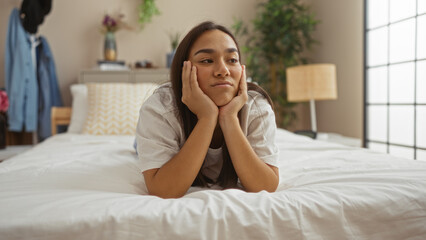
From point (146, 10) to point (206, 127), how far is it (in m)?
2.81

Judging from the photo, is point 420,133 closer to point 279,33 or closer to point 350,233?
point 279,33

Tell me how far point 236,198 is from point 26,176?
2.25 feet

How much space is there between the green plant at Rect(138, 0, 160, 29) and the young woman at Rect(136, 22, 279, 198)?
2.53 m

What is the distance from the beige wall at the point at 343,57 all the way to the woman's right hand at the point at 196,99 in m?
2.47

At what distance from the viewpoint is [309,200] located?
2.16 feet

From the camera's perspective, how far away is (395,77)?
8.44 ft

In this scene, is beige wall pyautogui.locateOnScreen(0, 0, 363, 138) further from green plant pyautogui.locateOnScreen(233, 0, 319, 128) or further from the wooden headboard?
the wooden headboard

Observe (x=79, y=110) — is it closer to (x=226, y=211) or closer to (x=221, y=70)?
(x=221, y=70)

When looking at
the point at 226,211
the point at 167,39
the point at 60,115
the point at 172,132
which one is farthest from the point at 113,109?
the point at 226,211

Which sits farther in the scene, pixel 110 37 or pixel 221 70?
pixel 110 37

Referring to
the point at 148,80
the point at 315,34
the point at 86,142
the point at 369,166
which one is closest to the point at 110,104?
the point at 86,142

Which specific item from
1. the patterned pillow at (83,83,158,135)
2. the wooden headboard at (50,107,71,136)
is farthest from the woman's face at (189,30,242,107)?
the wooden headboard at (50,107,71,136)

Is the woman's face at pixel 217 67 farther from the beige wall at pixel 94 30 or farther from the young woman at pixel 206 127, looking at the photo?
the beige wall at pixel 94 30

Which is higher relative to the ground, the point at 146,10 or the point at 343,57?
the point at 146,10
